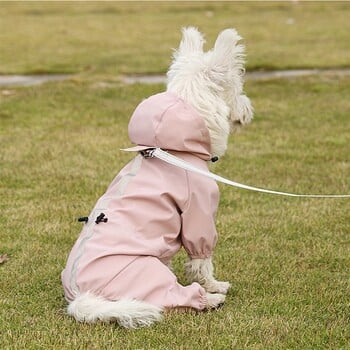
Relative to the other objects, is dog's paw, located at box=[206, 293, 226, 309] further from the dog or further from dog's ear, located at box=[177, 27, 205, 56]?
dog's ear, located at box=[177, 27, 205, 56]

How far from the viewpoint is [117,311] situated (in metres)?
4.34

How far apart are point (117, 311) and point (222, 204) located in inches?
119

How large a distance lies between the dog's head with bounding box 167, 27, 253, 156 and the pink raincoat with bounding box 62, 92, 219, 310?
3.7 inches

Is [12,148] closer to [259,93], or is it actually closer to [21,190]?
[21,190]

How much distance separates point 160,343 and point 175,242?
708 mm

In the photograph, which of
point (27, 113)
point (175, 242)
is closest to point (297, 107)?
point (27, 113)

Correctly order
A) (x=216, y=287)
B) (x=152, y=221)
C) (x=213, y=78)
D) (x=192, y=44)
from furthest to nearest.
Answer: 1. (x=216, y=287)
2. (x=192, y=44)
3. (x=213, y=78)
4. (x=152, y=221)

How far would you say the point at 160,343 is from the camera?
4277 mm

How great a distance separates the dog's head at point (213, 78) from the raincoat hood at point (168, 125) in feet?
0.29

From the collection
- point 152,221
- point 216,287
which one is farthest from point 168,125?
point 216,287

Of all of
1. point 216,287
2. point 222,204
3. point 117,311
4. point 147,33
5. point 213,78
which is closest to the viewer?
point 117,311

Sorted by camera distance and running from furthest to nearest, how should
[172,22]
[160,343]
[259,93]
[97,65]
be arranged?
[172,22]
[97,65]
[259,93]
[160,343]

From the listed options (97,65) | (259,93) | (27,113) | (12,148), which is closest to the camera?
(12,148)

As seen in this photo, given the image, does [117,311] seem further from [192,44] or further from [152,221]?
[192,44]
